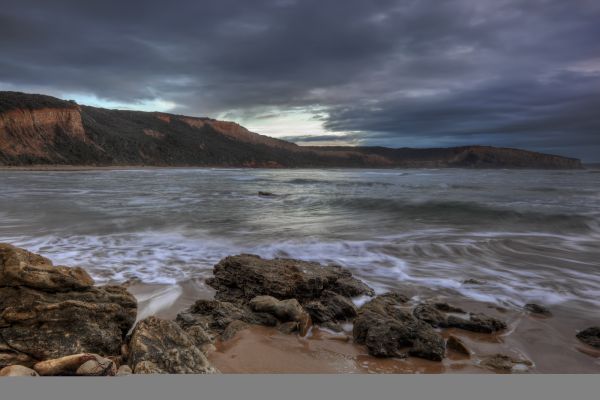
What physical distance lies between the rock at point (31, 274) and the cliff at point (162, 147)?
58.7 meters

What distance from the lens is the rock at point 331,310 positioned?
3932 mm

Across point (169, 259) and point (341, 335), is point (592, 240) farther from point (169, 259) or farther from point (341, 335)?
point (169, 259)

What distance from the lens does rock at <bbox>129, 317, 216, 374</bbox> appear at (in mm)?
2535

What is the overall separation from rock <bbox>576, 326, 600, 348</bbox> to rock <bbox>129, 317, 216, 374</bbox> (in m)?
3.45

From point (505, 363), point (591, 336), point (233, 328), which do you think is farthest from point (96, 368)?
point (591, 336)

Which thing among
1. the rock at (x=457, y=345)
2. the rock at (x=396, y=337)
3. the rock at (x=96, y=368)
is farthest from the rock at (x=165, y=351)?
the rock at (x=457, y=345)

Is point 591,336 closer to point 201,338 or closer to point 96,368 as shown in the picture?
point 201,338

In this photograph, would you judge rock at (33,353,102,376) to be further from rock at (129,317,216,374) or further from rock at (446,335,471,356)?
rock at (446,335,471,356)

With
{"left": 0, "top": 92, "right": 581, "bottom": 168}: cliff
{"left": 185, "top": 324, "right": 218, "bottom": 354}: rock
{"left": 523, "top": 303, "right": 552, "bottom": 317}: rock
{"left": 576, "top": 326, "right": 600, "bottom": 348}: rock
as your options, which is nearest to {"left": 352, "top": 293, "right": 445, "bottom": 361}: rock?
{"left": 185, "top": 324, "right": 218, "bottom": 354}: rock

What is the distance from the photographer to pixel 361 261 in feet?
22.0

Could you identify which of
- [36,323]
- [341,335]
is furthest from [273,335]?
[36,323]

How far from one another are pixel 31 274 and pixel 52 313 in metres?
0.44

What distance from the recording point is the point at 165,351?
2629 mm

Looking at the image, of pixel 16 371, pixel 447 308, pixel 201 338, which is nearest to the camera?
pixel 16 371
